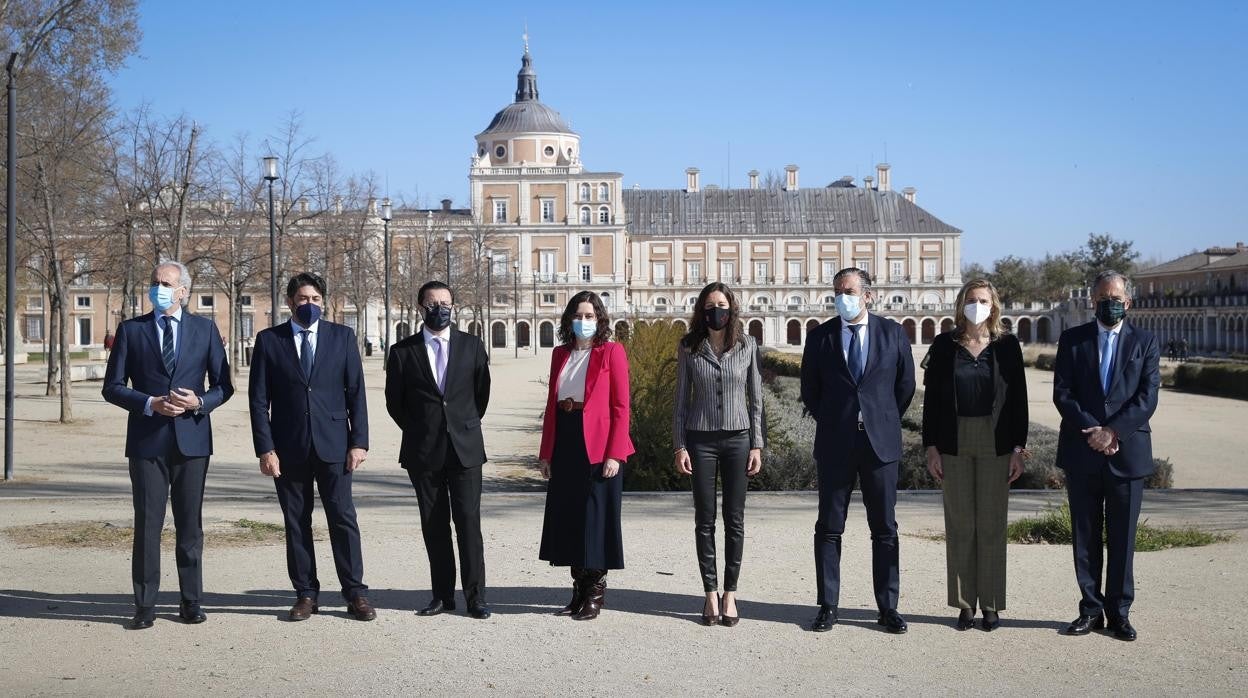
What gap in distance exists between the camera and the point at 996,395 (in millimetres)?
6297

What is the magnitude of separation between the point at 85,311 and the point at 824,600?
85.5 metres

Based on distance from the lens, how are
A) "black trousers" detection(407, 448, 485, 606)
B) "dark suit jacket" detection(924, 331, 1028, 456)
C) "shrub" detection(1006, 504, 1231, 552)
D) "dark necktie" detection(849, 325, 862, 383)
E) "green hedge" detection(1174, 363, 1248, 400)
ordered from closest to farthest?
"dark suit jacket" detection(924, 331, 1028, 456) → "dark necktie" detection(849, 325, 862, 383) → "black trousers" detection(407, 448, 485, 606) → "shrub" detection(1006, 504, 1231, 552) → "green hedge" detection(1174, 363, 1248, 400)

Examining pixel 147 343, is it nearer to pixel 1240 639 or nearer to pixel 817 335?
pixel 817 335

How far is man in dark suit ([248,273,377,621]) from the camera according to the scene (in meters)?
6.56

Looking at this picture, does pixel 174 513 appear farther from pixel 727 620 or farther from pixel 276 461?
pixel 727 620

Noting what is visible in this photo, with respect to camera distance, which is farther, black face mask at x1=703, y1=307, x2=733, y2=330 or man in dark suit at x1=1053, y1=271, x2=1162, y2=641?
black face mask at x1=703, y1=307, x2=733, y2=330

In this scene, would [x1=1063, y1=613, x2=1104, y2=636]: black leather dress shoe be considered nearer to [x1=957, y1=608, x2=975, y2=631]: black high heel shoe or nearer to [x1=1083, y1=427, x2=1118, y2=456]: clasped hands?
[x1=957, y1=608, x2=975, y2=631]: black high heel shoe

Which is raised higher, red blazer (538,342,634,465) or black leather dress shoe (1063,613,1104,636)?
red blazer (538,342,634,465)

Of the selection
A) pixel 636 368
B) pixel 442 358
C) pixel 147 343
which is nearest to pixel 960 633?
pixel 442 358

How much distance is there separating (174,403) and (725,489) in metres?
2.75

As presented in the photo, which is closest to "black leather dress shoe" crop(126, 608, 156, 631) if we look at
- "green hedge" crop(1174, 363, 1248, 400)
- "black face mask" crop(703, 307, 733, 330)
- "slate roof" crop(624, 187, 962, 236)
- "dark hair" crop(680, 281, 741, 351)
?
"dark hair" crop(680, 281, 741, 351)

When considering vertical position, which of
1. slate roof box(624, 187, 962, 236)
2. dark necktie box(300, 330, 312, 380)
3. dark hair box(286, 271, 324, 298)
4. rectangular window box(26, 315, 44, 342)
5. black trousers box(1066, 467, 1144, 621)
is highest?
slate roof box(624, 187, 962, 236)

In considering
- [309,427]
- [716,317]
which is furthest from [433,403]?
[716,317]

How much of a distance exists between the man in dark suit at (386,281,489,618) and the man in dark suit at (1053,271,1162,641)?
9.59ft
